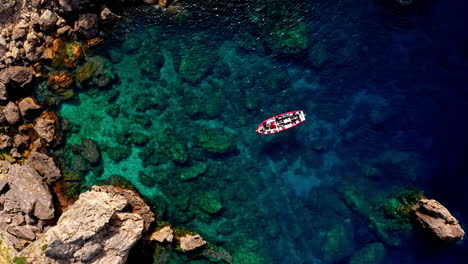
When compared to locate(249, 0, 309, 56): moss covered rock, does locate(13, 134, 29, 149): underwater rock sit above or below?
below

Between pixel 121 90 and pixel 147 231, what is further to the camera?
pixel 121 90

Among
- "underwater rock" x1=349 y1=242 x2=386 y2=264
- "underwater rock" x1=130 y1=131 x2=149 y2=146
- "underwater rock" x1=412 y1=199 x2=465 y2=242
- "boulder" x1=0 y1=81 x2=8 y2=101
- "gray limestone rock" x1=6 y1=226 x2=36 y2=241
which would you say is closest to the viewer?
"gray limestone rock" x1=6 y1=226 x2=36 y2=241

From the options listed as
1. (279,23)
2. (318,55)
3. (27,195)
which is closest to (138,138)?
(27,195)

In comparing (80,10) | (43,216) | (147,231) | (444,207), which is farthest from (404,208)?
(80,10)

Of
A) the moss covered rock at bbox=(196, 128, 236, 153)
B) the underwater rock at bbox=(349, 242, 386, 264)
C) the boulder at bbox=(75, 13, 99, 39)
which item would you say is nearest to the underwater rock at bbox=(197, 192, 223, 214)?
the moss covered rock at bbox=(196, 128, 236, 153)

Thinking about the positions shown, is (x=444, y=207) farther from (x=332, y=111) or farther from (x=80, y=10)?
(x=80, y=10)

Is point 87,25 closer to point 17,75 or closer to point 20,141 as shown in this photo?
point 17,75

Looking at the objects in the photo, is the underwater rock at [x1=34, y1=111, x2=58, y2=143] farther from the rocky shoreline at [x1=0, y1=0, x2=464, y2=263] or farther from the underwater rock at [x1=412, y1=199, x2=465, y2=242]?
the underwater rock at [x1=412, y1=199, x2=465, y2=242]

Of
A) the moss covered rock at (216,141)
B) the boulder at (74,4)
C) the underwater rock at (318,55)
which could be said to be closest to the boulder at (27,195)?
the moss covered rock at (216,141)
